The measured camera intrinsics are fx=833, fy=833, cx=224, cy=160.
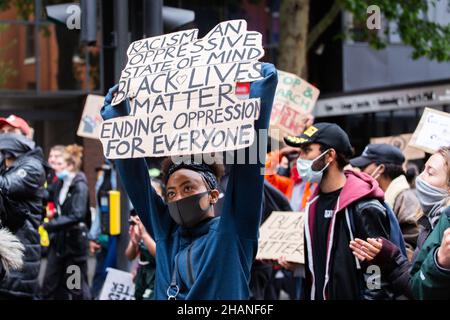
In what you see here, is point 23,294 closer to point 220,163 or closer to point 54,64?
point 220,163

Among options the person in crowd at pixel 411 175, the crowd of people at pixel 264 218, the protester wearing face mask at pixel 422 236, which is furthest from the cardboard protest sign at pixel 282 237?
the person in crowd at pixel 411 175

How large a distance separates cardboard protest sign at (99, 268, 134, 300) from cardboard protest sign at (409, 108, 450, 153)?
2.57 meters

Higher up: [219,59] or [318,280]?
[219,59]

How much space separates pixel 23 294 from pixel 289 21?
347 inches

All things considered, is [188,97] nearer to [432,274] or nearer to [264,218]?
[432,274]

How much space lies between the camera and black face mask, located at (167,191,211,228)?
3.54m

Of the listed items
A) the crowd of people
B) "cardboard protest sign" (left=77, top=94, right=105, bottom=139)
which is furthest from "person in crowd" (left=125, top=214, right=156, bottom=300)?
"cardboard protest sign" (left=77, top=94, right=105, bottom=139)

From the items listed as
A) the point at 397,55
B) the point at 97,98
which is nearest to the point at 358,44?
the point at 397,55

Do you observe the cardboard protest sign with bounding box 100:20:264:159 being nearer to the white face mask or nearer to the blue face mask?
the white face mask

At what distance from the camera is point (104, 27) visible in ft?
22.9

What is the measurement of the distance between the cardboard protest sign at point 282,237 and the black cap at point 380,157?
0.61 meters

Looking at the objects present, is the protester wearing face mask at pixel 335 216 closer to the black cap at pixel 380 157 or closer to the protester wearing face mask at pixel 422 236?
the protester wearing face mask at pixel 422 236

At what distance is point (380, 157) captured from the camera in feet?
20.2

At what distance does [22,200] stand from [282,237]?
6.35 ft
